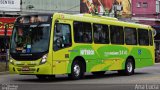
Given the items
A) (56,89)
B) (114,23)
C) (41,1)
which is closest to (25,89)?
(56,89)

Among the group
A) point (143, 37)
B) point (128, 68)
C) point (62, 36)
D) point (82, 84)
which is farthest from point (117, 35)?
point (82, 84)

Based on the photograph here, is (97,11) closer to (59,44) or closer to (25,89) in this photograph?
(59,44)

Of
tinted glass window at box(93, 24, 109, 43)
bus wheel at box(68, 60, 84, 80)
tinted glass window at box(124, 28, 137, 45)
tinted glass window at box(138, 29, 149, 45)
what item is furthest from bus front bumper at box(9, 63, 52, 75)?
tinted glass window at box(138, 29, 149, 45)

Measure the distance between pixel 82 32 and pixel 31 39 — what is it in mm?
2768

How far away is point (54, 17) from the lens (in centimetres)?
2088

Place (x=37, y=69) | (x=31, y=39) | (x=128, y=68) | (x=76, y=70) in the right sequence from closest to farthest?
(x=37, y=69) → (x=31, y=39) → (x=76, y=70) → (x=128, y=68)

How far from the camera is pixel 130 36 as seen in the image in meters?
27.1

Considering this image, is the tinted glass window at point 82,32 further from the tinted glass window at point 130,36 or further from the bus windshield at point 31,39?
the tinted glass window at point 130,36

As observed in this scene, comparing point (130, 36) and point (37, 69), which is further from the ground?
point (130, 36)

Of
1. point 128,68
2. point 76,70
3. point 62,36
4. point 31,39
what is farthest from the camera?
point 128,68

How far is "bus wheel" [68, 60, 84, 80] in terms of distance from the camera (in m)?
21.7

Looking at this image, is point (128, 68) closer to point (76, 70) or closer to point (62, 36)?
point (76, 70)

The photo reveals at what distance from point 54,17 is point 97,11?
39875mm

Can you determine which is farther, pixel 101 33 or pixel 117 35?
pixel 117 35
